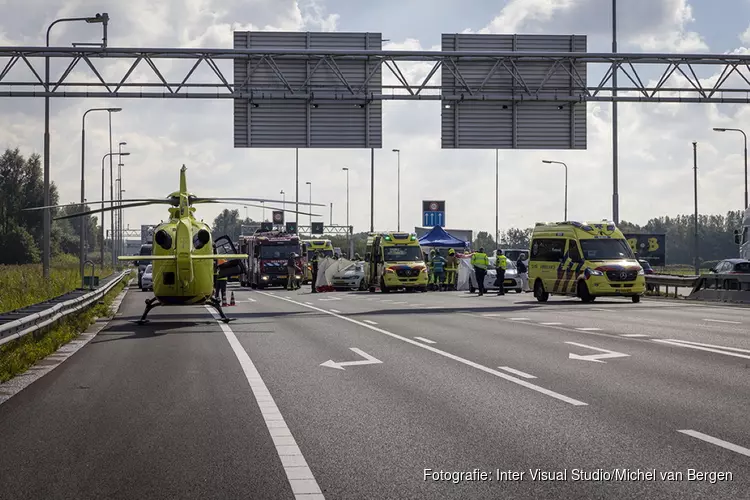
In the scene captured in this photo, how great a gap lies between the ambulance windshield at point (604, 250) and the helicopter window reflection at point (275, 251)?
975 inches

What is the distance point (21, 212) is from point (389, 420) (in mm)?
99321

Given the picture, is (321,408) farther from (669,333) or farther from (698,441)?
(669,333)

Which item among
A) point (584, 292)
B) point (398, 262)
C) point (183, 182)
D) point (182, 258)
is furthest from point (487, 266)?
point (182, 258)

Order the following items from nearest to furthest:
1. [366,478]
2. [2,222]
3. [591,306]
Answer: [366,478]
[591,306]
[2,222]

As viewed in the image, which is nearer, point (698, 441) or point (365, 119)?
point (698, 441)

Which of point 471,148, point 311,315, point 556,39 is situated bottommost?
point 311,315

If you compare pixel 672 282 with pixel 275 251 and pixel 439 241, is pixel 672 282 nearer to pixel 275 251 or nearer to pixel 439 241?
pixel 439 241

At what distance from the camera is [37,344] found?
16047mm

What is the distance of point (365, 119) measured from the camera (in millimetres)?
34500

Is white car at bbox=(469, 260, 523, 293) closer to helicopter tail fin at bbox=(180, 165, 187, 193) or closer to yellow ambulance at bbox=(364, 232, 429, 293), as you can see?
yellow ambulance at bbox=(364, 232, 429, 293)

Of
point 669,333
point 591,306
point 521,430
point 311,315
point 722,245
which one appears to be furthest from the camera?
point 722,245

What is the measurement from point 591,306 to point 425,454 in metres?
23.4

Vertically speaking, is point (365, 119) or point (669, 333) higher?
point (365, 119)

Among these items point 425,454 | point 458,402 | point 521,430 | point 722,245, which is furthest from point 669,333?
point 722,245
